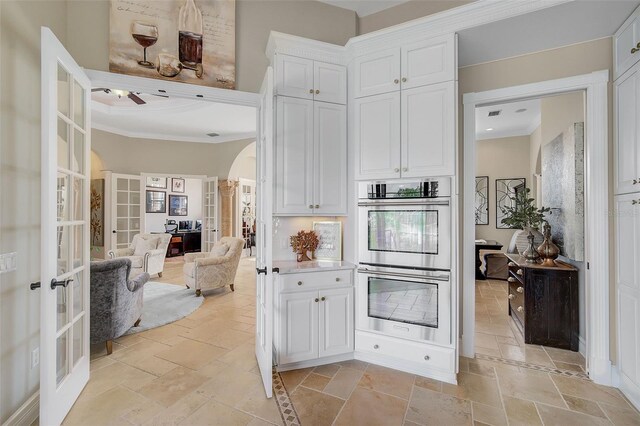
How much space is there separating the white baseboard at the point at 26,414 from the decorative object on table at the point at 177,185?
349 inches

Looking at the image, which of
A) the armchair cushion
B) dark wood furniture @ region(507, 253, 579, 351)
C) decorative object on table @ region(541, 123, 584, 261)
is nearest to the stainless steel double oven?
dark wood furniture @ region(507, 253, 579, 351)

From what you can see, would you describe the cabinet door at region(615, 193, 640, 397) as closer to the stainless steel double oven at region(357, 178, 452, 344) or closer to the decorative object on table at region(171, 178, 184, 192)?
the stainless steel double oven at region(357, 178, 452, 344)

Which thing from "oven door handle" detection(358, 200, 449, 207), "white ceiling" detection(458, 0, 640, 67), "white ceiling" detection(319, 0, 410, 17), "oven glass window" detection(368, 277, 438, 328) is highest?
"white ceiling" detection(319, 0, 410, 17)

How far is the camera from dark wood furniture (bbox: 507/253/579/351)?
3.08m

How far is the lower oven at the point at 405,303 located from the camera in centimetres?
251

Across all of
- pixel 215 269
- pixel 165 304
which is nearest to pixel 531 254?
pixel 215 269

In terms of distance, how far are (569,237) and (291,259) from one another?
292cm

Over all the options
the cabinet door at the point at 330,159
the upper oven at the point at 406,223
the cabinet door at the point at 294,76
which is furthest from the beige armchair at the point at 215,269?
the cabinet door at the point at 294,76

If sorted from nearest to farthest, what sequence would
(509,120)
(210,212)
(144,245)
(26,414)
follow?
(26,414) < (509,120) < (144,245) < (210,212)

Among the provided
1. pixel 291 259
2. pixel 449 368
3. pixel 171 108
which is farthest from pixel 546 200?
pixel 171 108

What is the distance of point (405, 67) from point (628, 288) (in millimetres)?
2455

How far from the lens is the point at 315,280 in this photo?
2.69m

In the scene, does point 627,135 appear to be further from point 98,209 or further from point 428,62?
point 98,209

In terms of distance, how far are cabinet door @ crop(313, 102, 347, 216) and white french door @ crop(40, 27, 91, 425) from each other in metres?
1.88
